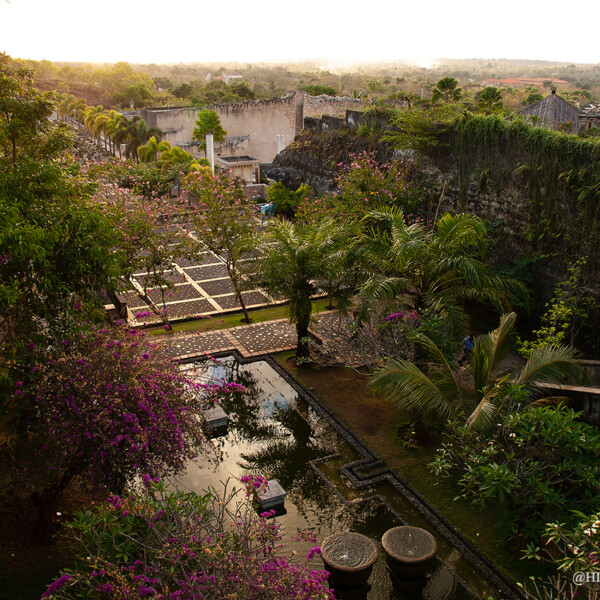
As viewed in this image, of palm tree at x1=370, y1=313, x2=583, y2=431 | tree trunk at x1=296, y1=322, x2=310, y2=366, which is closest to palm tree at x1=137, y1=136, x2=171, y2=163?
tree trunk at x1=296, y1=322, x2=310, y2=366

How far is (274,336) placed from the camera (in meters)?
13.2

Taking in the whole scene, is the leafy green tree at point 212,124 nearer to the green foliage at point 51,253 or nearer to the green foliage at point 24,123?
the green foliage at point 24,123

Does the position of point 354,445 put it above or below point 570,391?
below

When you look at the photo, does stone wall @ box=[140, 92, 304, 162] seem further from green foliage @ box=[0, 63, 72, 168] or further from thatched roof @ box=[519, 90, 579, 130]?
green foliage @ box=[0, 63, 72, 168]

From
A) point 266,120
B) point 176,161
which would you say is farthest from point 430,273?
point 266,120

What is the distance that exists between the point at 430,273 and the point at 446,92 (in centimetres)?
856

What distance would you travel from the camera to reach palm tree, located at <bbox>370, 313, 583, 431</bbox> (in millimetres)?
7711

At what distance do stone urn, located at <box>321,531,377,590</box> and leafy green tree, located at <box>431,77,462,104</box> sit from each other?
1241 cm

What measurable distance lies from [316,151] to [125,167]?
24.0 ft

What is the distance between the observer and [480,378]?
8.22 m

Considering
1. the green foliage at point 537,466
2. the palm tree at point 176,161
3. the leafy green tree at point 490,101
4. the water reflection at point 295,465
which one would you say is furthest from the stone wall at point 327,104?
the green foliage at point 537,466

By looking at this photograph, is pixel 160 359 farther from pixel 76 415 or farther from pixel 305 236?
pixel 305 236

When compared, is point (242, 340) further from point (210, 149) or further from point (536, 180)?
point (210, 149)

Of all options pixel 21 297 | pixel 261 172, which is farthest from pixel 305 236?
pixel 261 172
